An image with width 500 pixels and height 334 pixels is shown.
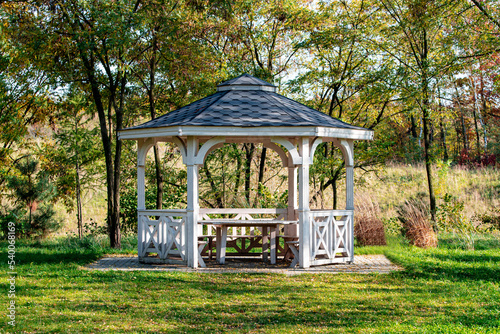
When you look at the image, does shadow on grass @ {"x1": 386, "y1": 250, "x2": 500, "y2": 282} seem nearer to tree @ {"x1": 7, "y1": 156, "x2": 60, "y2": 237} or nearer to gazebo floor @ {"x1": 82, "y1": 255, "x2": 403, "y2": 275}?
gazebo floor @ {"x1": 82, "y1": 255, "x2": 403, "y2": 275}

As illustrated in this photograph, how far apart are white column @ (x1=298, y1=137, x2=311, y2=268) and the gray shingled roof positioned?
57cm

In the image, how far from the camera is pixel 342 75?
15.3m

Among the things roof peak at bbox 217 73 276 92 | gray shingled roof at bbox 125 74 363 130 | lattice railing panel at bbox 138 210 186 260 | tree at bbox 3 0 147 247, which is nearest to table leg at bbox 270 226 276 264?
lattice railing panel at bbox 138 210 186 260

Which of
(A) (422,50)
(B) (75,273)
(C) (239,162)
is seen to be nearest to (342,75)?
(A) (422,50)

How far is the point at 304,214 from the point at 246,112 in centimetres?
208

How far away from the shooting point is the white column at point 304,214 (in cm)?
889

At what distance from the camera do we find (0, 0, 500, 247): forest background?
12258mm

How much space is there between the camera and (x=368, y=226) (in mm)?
11828

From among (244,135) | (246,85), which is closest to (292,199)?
(246,85)

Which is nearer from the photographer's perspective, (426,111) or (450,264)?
(450,264)

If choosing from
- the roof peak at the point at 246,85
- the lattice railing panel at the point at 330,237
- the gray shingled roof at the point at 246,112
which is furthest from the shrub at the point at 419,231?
the roof peak at the point at 246,85

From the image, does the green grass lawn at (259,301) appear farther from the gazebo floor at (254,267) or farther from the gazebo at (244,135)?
the gazebo at (244,135)

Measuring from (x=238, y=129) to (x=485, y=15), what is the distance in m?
7.25

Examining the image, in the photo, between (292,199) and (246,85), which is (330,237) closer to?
(292,199)
